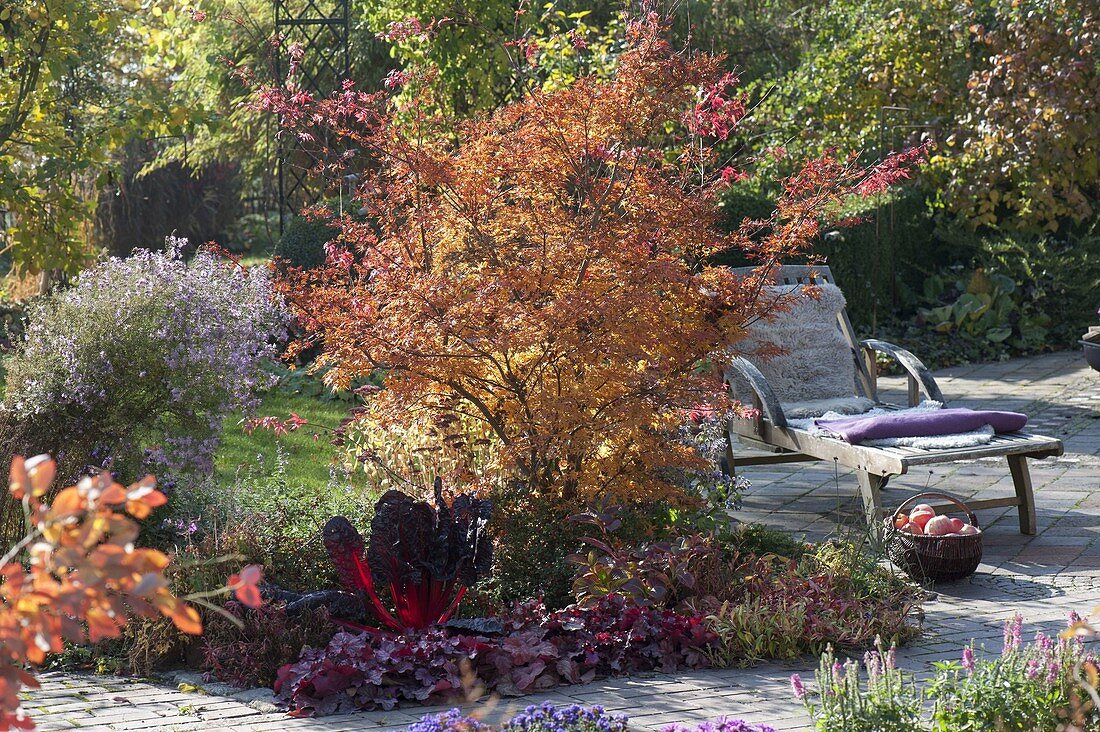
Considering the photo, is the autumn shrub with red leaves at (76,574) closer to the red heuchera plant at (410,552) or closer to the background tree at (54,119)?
the red heuchera plant at (410,552)

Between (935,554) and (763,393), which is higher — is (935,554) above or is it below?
below

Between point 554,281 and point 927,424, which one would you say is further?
point 927,424

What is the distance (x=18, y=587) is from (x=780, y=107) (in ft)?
39.4

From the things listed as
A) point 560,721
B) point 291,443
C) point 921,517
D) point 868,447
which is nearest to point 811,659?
point 921,517

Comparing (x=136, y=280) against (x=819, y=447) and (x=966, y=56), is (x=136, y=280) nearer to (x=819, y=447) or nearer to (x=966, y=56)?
(x=819, y=447)

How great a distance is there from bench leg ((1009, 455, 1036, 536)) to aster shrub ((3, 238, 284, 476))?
3.54 metres

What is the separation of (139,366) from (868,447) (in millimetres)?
3365

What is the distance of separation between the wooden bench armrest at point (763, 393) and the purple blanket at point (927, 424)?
38 centimetres

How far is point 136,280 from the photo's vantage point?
5754 mm

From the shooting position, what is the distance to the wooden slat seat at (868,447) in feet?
18.0

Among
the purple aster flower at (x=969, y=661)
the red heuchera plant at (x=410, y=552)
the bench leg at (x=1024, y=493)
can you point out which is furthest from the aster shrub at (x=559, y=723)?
the bench leg at (x=1024, y=493)

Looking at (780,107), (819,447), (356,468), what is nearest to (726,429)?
(819,447)

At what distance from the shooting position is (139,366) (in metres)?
5.62

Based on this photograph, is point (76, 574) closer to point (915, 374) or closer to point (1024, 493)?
point (1024, 493)
